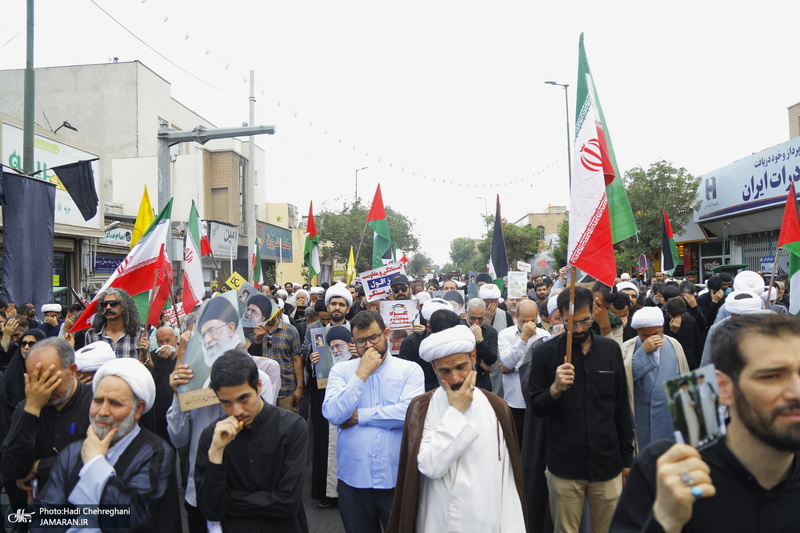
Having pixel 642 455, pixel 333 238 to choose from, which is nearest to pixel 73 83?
pixel 333 238

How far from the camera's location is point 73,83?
2955cm

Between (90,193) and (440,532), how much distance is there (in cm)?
972

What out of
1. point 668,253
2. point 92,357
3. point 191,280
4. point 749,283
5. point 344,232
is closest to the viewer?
point 92,357

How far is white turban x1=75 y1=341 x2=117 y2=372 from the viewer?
3902mm

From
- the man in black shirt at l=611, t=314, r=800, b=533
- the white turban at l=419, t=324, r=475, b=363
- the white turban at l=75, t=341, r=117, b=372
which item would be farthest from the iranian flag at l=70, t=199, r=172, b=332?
the man in black shirt at l=611, t=314, r=800, b=533

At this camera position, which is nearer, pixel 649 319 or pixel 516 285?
pixel 649 319

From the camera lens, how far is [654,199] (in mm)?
26562

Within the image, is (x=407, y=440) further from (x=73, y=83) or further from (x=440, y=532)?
(x=73, y=83)

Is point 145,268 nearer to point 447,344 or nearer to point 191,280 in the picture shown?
point 191,280

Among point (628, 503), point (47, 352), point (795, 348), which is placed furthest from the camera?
point (47, 352)

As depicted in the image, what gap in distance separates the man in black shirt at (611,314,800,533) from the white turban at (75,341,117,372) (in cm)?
Answer: 348

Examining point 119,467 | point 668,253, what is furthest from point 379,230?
point 119,467

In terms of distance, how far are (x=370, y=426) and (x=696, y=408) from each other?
2489 millimetres

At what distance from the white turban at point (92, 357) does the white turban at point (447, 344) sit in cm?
230
